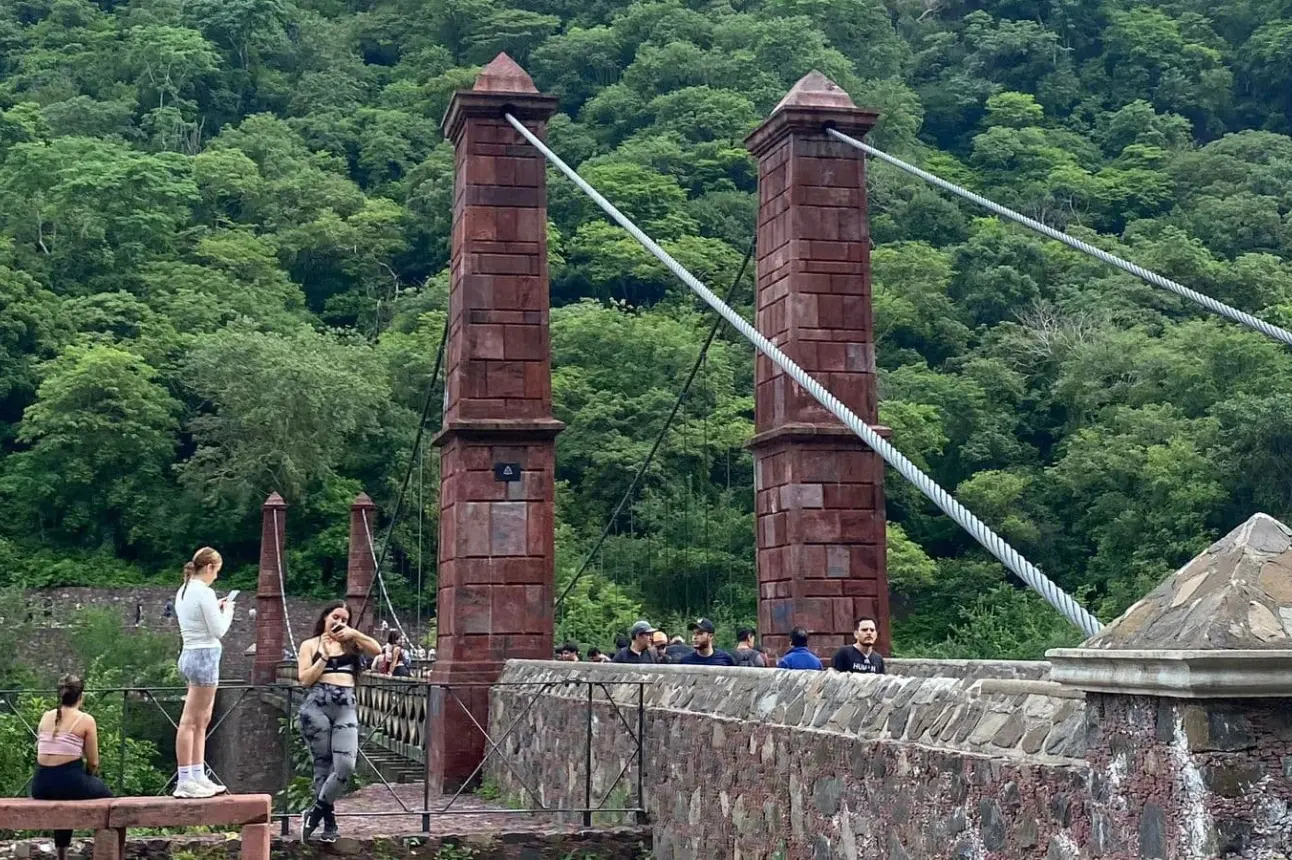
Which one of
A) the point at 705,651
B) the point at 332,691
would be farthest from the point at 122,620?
the point at 332,691

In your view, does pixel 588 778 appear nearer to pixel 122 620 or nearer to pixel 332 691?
pixel 332 691

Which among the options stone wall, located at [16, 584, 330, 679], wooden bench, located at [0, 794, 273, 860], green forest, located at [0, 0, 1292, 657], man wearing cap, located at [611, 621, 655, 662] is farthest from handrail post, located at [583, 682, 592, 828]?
stone wall, located at [16, 584, 330, 679]

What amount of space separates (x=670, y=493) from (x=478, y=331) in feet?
67.6

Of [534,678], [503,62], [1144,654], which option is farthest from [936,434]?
[1144,654]

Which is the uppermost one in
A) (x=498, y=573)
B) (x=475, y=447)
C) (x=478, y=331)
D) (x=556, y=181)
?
(x=556, y=181)

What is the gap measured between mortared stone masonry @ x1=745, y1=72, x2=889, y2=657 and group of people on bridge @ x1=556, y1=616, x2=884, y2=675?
0.90 ft

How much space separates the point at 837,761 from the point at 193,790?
2.15 metres

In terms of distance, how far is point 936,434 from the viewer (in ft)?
99.8

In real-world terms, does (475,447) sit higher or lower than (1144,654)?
higher

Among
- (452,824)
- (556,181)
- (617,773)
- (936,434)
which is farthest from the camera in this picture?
(556,181)

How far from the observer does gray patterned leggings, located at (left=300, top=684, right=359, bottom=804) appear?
20.7 ft

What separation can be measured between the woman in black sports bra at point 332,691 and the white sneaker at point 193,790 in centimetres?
81

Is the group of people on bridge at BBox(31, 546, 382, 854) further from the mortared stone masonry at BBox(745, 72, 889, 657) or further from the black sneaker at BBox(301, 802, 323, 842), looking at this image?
the mortared stone masonry at BBox(745, 72, 889, 657)

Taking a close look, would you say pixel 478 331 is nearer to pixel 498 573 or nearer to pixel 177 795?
pixel 498 573
